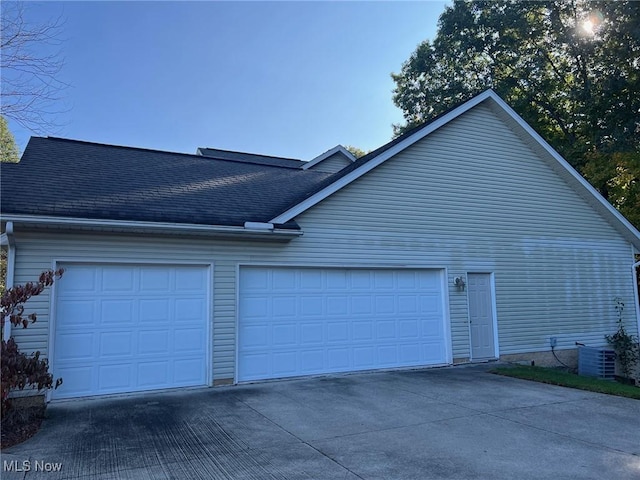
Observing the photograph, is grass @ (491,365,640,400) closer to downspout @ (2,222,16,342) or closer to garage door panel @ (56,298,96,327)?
garage door panel @ (56,298,96,327)

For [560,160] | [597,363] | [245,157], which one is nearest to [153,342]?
[245,157]

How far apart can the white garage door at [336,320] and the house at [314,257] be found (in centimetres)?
3

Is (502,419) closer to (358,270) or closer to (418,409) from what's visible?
(418,409)

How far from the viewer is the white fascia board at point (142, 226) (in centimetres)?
653

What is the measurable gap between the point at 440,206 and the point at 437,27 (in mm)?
16845

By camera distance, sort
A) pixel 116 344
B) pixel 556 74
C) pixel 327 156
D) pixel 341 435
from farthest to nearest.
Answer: pixel 556 74 < pixel 327 156 < pixel 116 344 < pixel 341 435

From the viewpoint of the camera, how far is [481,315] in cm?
1088

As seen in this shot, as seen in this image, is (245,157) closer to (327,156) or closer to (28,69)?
(327,156)

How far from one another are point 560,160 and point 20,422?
1300 cm

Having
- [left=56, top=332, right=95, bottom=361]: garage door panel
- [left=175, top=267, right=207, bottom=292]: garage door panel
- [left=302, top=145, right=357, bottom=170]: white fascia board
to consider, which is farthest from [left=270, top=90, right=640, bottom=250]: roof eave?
[left=302, top=145, right=357, bottom=170]: white fascia board

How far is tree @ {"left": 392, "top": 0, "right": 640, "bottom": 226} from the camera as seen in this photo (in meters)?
16.8

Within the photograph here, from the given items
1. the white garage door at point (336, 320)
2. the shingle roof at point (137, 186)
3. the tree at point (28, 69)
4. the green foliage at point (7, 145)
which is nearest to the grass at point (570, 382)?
the white garage door at point (336, 320)

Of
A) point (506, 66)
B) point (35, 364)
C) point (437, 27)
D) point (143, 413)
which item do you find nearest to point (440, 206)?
point (143, 413)

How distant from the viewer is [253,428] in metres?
5.50
